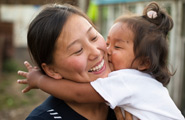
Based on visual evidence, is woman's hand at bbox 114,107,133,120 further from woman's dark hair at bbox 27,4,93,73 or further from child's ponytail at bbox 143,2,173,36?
child's ponytail at bbox 143,2,173,36

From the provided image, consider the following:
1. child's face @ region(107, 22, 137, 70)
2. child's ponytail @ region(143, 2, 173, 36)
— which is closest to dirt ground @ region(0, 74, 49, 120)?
child's face @ region(107, 22, 137, 70)

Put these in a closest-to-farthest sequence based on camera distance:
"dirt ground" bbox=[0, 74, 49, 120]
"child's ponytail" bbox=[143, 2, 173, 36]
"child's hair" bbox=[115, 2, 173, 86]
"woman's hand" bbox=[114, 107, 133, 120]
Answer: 1. "woman's hand" bbox=[114, 107, 133, 120]
2. "child's hair" bbox=[115, 2, 173, 86]
3. "child's ponytail" bbox=[143, 2, 173, 36]
4. "dirt ground" bbox=[0, 74, 49, 120]

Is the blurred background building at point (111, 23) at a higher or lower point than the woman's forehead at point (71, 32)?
lower

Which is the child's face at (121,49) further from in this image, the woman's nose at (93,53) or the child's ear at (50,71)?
the child's ear at (50,71)

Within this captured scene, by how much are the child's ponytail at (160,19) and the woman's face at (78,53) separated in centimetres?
59

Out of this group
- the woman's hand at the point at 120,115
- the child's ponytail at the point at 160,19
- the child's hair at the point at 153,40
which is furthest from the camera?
the child's ponytail at the point at 160,19

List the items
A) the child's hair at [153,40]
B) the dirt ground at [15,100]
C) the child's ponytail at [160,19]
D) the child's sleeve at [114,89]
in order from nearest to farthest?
the child's sleeve at [114,89] < the child's hair at [153,40] < the child's ponytail at [160,19] < the dirt ground at [15,100]

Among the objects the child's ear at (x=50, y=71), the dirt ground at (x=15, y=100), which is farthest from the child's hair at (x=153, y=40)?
the dirt ground at (x=15, y=100)

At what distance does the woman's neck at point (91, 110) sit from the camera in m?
1.98

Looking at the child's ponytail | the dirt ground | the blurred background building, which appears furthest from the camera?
the dirt ground

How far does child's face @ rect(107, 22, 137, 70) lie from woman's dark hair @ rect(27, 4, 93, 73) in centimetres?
41

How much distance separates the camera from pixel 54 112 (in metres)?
1.87

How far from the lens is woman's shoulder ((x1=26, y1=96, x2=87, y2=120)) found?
1.82 m

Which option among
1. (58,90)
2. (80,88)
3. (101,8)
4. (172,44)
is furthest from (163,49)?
(101,8)
